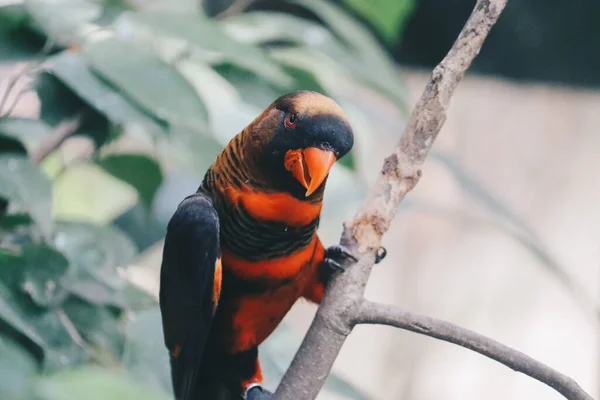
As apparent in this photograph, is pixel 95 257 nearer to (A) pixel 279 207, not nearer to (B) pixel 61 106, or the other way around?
(B) pixel 61 106

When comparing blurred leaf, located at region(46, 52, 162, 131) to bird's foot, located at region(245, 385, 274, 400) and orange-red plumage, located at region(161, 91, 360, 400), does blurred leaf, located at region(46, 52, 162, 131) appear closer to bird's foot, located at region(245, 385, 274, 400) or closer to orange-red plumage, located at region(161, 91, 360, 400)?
orange-red plumage, located at region(161, 91, 360, 400)

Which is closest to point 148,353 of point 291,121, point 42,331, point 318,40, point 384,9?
point 42,331

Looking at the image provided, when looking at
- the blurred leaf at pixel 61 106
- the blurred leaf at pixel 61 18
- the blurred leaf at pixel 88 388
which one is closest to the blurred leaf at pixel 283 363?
the blurred leaf at pixel 61 106

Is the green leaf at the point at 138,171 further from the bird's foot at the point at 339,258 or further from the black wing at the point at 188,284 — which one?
the bird's foot at the point at 339,258

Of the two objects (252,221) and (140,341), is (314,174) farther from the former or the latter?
(140,341)

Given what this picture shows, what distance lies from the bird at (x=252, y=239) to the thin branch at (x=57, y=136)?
32cm

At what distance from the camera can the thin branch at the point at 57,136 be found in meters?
1.28

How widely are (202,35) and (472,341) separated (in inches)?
31.0

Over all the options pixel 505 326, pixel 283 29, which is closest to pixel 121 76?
pixel 283 29

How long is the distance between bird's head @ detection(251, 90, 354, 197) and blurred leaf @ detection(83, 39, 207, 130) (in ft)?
0.57

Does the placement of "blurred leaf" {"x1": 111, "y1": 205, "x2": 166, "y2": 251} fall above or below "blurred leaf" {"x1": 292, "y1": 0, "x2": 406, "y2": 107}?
below

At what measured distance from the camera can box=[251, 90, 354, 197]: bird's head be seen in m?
0.91

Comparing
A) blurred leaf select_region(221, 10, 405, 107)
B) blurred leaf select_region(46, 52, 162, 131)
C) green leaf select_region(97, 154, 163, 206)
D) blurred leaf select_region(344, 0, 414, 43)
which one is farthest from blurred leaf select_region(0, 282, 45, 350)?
blurred leaf select_region(344, 0, 414, 43)

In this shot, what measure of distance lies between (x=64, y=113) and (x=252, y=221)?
1.61ft
